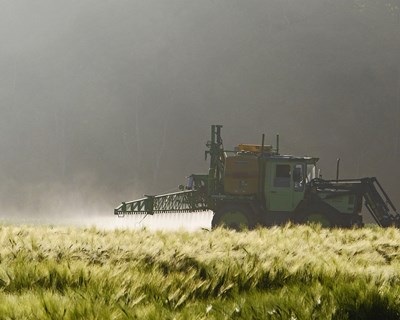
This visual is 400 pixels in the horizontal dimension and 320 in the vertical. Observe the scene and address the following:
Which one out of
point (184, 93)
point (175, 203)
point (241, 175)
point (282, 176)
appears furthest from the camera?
point (184, 93)

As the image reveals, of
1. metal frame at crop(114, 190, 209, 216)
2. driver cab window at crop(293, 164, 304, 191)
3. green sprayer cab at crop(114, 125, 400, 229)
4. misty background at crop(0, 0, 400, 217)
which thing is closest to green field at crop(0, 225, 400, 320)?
green sprayer cab at crop(114, 125, 400, 229)

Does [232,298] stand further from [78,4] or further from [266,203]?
[78,4]

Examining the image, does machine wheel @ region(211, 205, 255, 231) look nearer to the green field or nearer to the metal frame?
the metal frame

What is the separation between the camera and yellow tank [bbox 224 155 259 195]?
59.7ft

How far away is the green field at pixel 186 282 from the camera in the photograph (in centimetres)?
293

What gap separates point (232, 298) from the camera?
12.0ft

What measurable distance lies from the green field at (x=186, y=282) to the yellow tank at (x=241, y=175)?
1222cm

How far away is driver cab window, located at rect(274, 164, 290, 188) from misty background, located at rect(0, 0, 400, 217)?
1695 inches

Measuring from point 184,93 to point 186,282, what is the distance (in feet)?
263

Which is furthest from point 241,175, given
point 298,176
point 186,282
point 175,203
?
point 186,282

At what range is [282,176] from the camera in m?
18.1

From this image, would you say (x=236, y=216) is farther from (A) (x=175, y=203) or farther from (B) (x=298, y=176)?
(A) (x=175, y=203)

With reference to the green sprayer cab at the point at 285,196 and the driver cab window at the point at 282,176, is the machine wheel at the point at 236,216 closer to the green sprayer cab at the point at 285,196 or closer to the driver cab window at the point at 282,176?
the green sprayer cab at the point at 285,196

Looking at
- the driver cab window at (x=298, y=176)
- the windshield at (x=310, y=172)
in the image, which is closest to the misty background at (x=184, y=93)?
the windshield at (x=310, y=172)
